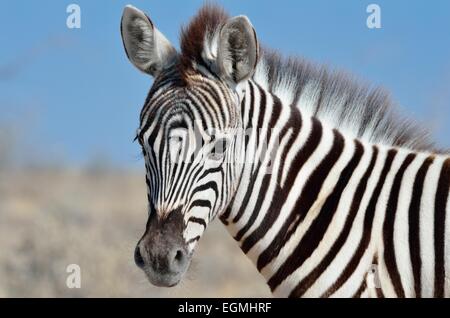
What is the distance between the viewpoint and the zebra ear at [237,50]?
5574 mm

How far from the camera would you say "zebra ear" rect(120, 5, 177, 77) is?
19.3ft

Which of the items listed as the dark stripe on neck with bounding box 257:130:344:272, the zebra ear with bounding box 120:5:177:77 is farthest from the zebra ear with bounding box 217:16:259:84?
the dark stripe on neck with bounding box 257:130:344:272

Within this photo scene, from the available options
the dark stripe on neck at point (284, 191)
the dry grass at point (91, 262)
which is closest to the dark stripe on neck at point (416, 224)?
the dark stripe on neck at point (284, 191)

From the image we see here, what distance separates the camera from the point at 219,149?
546 centimetres

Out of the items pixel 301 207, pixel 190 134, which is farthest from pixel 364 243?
pixel 190 134

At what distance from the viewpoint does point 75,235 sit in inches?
648

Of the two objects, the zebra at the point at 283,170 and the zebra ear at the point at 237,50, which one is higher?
the zebra ear at the point at 237,50

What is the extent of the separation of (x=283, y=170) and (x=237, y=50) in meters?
0.82

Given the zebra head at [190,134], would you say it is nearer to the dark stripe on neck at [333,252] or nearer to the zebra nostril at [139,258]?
the zebra nostril at [139,258]

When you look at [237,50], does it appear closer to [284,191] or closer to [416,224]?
[284,191]

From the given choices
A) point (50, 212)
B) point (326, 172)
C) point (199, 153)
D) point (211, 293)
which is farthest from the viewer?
point (50, 212)
